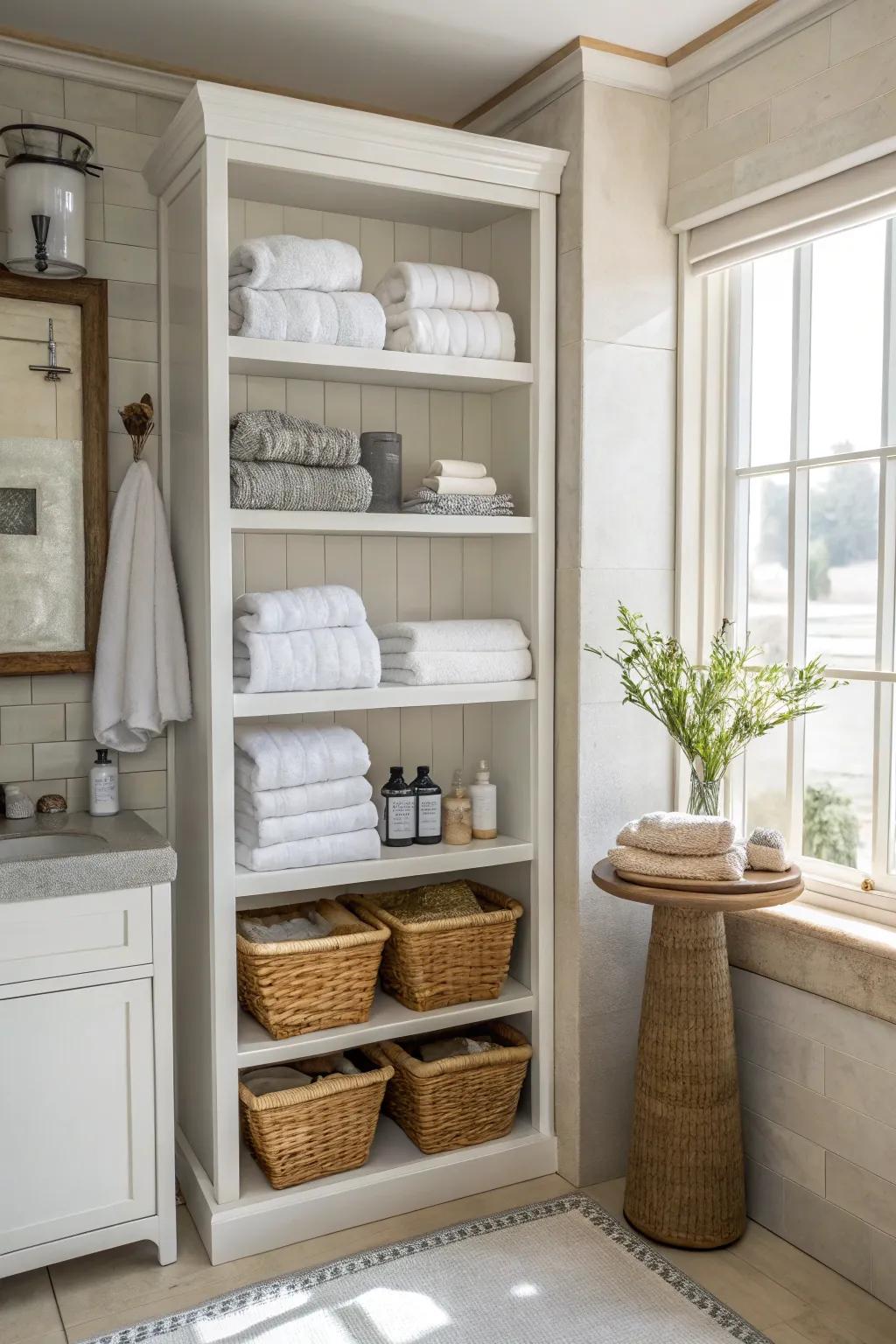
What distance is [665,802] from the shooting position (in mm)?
2738

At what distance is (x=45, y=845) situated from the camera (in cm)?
242

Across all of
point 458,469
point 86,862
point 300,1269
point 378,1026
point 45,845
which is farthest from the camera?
point 458,469

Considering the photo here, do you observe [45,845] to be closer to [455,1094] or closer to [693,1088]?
[455,1094]

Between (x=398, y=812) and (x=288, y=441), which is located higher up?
(x=288, y=441)

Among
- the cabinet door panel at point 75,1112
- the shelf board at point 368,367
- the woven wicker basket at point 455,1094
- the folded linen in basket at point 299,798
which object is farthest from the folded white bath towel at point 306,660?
the woven wicker basket at point 455,1094

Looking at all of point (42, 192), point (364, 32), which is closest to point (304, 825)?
point (42, 192)

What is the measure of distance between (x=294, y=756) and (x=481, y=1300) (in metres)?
1.13

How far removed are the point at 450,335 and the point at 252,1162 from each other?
1.90 m

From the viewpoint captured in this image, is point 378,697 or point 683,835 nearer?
point 683,835

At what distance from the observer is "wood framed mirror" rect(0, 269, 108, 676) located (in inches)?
98.0

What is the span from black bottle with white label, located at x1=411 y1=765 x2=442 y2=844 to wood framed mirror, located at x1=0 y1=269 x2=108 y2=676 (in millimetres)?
799

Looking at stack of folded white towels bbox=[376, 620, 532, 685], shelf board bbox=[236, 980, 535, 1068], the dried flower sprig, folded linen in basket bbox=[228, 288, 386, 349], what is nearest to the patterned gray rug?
shelf board bbox=[236, 980, 535, 1068]

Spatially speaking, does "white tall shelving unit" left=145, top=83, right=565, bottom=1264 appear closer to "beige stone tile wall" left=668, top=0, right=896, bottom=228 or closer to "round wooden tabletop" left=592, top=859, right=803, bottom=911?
"beige stone tile wall" left=668, top=0, right=896, bottom=228

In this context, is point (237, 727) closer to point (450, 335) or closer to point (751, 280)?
point (450, 335)
